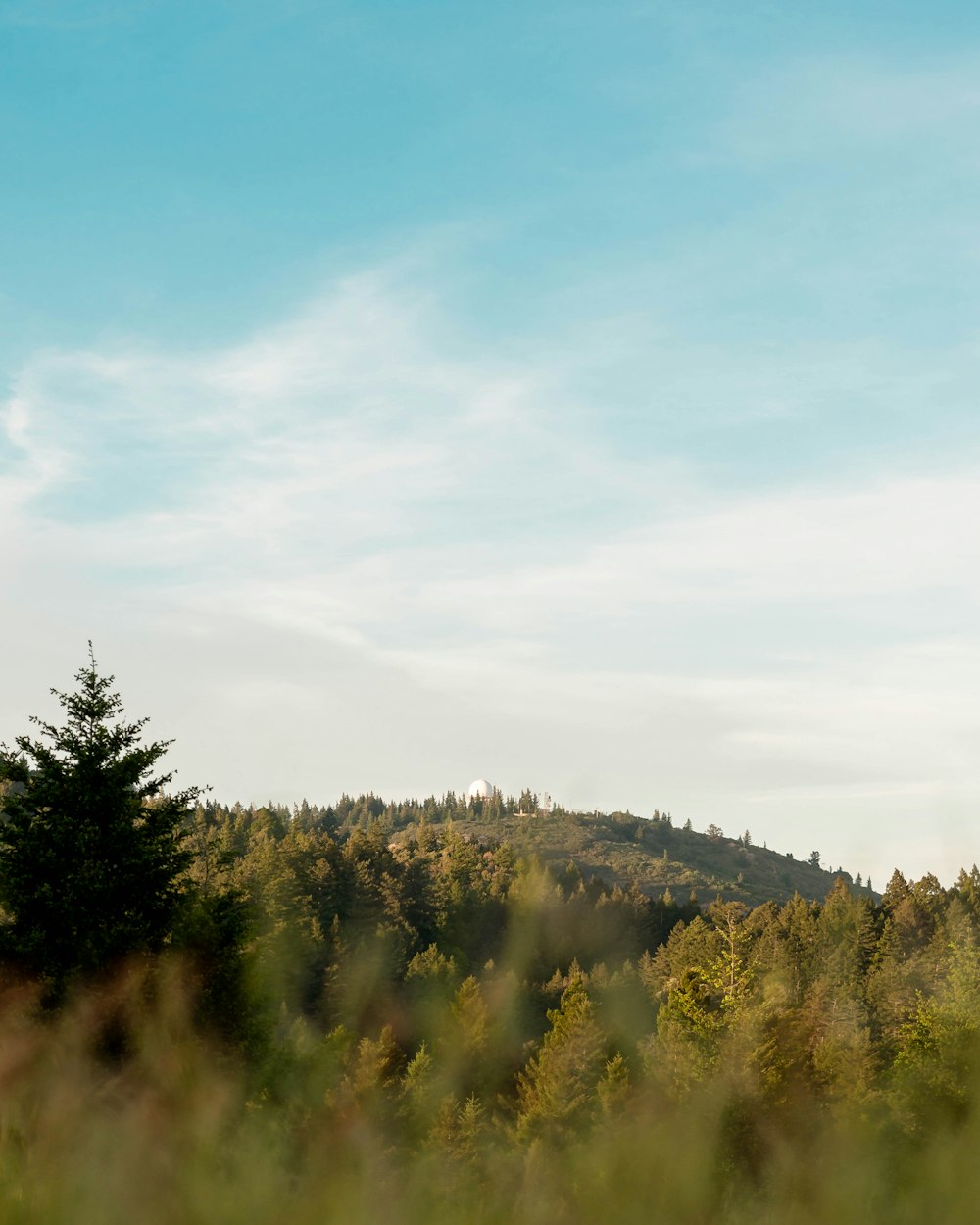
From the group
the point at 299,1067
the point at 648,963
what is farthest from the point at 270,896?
the point at 299,1067

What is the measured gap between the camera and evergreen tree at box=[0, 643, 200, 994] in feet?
74.8

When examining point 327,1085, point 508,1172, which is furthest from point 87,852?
point 508,1172

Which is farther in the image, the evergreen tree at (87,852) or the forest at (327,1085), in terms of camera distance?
the evergreen tree at (87,852)

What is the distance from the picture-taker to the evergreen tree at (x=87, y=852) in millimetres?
22812

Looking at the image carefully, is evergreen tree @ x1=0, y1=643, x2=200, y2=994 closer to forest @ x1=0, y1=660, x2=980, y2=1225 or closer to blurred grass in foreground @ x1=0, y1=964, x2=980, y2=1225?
forest @ x1=0, y1=660, x2=980, y2=1225

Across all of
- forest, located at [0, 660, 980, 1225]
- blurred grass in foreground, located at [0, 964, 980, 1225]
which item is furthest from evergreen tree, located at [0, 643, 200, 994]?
blurred grass in foreground, located at [0, 964, 980, 1225]

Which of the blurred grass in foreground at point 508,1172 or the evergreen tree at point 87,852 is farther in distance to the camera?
the evergreen tree at point 87,852

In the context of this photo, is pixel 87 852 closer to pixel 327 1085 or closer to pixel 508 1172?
pixel 327 1085

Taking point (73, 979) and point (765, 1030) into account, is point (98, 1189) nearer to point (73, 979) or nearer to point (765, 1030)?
point (73, 979)

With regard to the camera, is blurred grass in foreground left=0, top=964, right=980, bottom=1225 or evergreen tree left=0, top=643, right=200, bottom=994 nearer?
blurred grass in foreground left=0, top=964, right=980, bottom=1225

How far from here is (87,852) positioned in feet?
79.4

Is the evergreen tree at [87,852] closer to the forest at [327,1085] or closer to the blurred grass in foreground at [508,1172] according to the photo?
the forest at [327,1085]

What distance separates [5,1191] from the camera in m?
4.61

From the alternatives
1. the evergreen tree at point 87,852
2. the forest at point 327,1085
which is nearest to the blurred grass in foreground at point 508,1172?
the forest at point 327,1085
